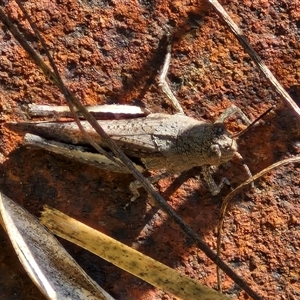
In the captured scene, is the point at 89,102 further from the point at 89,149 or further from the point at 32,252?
the point at 32,252

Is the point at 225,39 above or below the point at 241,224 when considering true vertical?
above

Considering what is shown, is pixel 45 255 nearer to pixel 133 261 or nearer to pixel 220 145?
pixel 133 261

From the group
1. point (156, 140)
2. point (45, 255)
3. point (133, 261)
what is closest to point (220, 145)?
point (156, 140)

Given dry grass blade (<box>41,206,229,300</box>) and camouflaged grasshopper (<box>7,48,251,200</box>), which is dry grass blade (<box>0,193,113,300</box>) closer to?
dry grass blade (<box>41,206,229,300</box>)

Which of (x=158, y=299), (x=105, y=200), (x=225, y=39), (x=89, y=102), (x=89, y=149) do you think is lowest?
(x=158, y=299)

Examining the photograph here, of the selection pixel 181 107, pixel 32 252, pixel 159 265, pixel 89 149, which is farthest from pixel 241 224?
pixel 32 252

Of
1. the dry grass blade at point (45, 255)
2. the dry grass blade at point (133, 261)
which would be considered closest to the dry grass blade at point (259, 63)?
the dry grass blade at point (133, 261)
